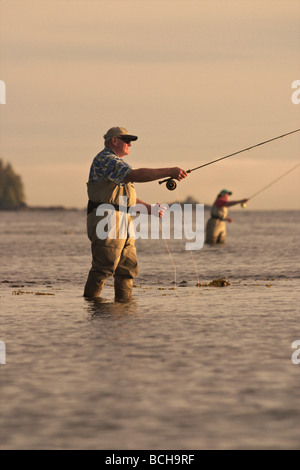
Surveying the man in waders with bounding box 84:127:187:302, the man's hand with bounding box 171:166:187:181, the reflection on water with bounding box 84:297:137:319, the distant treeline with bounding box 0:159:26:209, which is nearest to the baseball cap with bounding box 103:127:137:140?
the man in waders with bounding box 84:127:187:302

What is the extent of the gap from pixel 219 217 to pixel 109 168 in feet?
48.9

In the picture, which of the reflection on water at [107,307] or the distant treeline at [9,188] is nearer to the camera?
the reflection on water at [107,307]

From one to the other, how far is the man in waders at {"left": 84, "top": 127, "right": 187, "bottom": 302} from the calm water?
300 mm

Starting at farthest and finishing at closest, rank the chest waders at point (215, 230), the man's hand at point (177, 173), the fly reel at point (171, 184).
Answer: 1. the chest waders at point (215, 230)
2. the fly reel at point (171, 184)
3. the man's hand at point (177, 173)

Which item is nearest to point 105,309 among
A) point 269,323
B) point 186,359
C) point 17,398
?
point 269,323

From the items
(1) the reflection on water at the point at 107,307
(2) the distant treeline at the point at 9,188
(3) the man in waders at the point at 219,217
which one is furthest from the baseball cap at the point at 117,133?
(2) the distant treeline at the point at 9,188

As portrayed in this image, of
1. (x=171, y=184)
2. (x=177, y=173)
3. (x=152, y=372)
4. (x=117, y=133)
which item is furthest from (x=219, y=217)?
(x=152, y=372)

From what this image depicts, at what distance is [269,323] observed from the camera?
24.0ft

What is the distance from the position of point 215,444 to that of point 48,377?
1635mm

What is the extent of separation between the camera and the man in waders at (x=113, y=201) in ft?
29.8

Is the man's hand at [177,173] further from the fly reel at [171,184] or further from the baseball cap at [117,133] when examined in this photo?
the baseball cap at [117,133]

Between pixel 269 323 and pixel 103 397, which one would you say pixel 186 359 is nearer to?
pixel 103 397

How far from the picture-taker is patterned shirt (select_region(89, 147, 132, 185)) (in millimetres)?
8992

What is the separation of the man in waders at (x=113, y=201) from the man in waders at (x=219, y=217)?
1265cm
